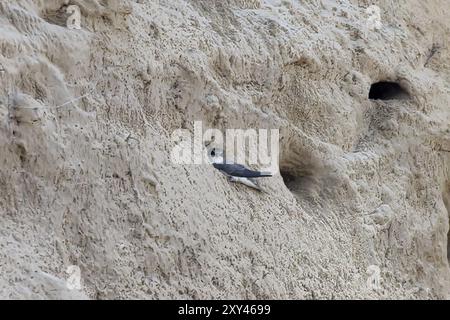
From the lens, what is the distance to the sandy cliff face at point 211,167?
3881mm

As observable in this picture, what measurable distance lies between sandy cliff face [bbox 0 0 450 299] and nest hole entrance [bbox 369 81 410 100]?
0.10ft

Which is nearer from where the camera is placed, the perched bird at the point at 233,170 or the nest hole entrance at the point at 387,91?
the perched bird at the point at 233,170

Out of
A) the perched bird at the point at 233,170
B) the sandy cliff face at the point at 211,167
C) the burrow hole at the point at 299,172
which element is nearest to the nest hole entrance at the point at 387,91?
the sandy cliff face at the point at 211,167

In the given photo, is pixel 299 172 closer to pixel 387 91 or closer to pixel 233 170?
pixel 233 170

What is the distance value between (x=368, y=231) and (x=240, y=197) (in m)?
1.02

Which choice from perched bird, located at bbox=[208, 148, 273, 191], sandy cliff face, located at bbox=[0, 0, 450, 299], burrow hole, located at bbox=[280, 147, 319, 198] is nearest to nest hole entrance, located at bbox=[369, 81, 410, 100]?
sandy cliff face, located at bbox=[0, 0, 450, 299]

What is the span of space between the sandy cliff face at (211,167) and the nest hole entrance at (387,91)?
3 centimetres

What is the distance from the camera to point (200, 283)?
4219 mm

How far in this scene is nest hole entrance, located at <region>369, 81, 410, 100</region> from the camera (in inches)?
243

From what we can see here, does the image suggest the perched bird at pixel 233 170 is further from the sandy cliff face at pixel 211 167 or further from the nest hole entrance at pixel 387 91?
the nest hole entrance at pixel 387 91

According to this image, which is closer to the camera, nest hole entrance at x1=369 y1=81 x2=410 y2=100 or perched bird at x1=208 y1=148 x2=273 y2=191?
perched bird at x1=208 y1=148 x2=273 y2=191

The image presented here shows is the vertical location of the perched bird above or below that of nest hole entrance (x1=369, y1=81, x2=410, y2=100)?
above

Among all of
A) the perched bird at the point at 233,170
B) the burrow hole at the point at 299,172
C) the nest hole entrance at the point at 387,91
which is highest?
the perched bird at the point at 233,170

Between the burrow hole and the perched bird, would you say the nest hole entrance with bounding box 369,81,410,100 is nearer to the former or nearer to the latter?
the burrow hole
